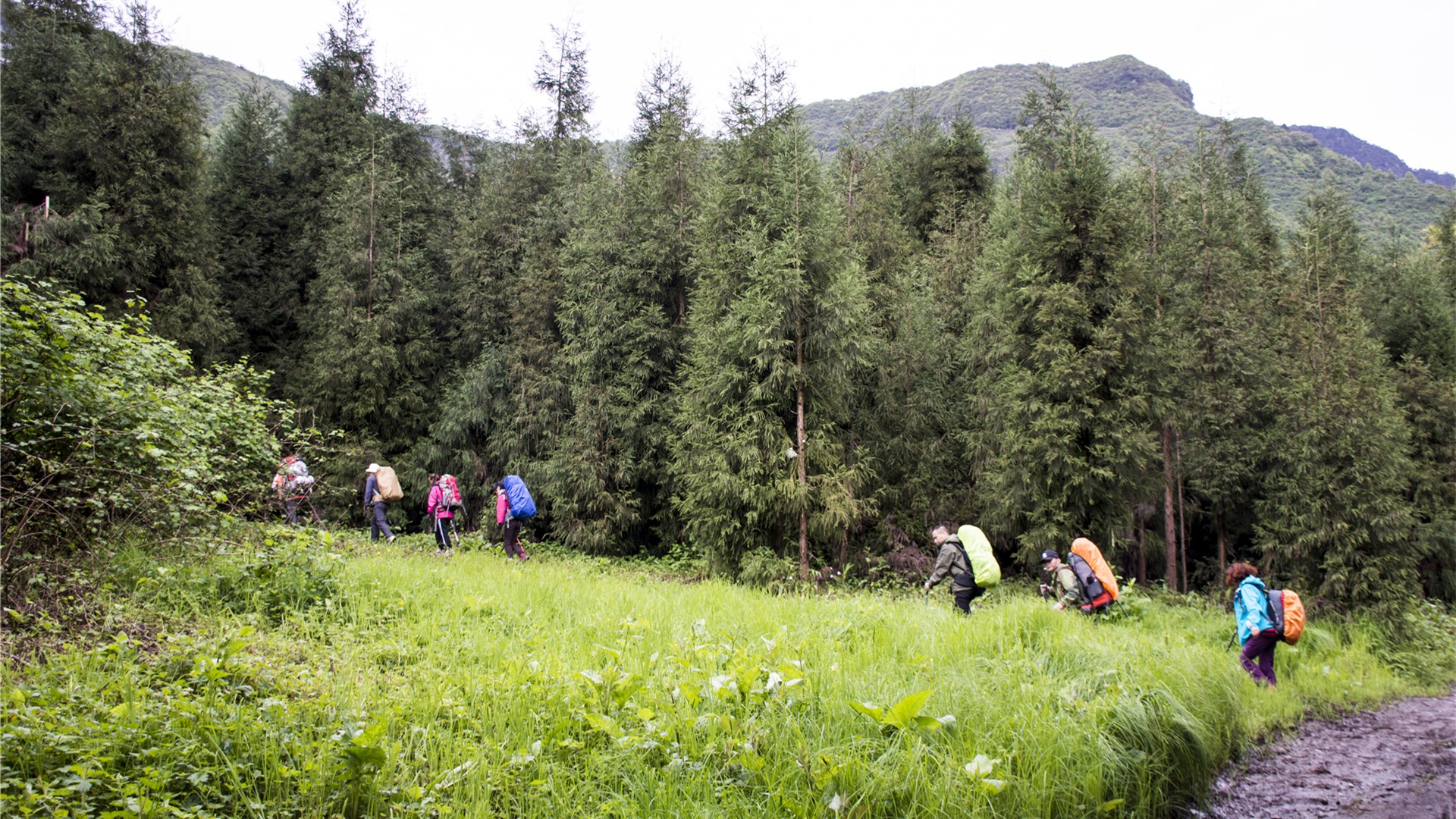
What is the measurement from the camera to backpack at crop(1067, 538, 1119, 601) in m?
7.80

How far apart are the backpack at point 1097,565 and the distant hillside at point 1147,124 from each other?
1156 centimetres

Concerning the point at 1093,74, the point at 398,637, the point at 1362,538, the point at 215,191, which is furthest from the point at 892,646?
the point at 1093,74

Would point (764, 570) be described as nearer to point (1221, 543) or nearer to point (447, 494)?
point (447, 494)

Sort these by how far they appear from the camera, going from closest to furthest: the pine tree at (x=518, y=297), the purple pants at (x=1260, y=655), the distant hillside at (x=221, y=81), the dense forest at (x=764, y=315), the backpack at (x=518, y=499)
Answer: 1. the purple pants at (x=1260, y=655)
2. the backpack at (x=518, y=499)
3. the dense forest at (x=764, y=315)
4. the pine tree at (x=518, y=297)
5. the distant hillside at (x=221, y=81)

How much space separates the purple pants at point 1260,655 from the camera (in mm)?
6934

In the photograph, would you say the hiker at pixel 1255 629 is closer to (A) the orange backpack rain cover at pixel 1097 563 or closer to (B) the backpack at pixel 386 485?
(A) the orange backpack rain cover at pixel 1097 563

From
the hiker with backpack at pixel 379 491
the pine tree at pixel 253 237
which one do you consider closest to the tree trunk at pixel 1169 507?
the hiker with backpack at pixel 379 491

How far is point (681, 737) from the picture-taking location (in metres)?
3.42

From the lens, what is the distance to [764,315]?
46.0 ft

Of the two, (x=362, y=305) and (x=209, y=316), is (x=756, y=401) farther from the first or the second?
(x=209, y=316)

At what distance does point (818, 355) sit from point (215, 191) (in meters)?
24.0

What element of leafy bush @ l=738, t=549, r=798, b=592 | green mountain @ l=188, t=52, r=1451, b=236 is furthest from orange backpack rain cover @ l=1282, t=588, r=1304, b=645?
green mountain @ l=188, t=52, r=1451, b=236

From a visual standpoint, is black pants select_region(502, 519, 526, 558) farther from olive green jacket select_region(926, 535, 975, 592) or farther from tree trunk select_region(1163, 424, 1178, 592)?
tree trunk select_region(1163, 424, 1178, 592)

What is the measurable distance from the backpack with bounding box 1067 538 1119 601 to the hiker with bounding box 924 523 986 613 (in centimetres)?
122
